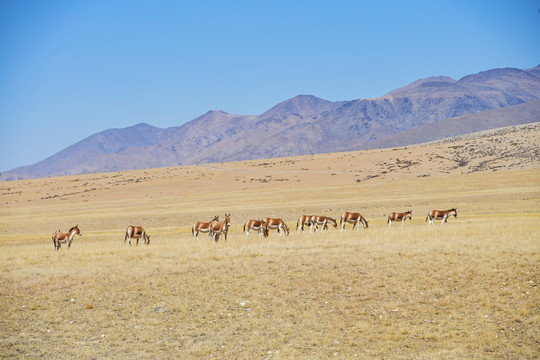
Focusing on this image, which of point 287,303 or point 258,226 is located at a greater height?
point 258,226

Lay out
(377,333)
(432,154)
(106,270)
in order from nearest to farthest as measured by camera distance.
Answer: (377,333) → (106,270) → (432,154)

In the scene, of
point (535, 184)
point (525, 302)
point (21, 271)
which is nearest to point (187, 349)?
point (525, 302)

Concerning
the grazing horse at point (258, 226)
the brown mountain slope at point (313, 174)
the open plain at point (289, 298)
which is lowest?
the open plain at point (289, 298)

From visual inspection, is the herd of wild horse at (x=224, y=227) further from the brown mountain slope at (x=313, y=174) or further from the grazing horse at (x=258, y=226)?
the brown mountain slope at (x=313, y=174)

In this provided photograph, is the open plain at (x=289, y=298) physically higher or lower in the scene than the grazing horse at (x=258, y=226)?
lower

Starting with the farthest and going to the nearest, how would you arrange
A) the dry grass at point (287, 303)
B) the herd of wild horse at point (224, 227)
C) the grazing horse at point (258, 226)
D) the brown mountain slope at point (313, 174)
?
the brown mountain slope at point (313, 174) < the grazing horse at point (258, 226) < the herd of wild horse at point (224, 227) < the dry grass at point (287, 303)

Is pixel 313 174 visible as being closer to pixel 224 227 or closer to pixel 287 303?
pixel 224 227

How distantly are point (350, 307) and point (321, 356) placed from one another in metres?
3.26

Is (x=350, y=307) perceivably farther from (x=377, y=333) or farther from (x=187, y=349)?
(x=187, y=349)

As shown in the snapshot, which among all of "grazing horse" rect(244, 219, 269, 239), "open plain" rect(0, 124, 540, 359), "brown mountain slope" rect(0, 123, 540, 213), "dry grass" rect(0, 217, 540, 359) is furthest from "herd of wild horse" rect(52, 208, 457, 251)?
"brown mountain slope" rect(0, 123, 540, 213)

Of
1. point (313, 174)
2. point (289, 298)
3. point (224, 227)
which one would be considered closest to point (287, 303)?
point (289, 298)

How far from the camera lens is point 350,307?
14.5 metres

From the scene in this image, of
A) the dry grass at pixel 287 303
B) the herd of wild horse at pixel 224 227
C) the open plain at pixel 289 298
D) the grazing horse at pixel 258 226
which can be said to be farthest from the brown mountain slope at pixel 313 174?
the dry grass at pixel 287 303

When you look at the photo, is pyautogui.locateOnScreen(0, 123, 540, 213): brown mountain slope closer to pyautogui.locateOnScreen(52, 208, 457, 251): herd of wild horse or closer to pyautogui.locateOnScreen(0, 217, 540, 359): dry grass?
pyautogui.locateOnScreen(52, 208, 457, 251): herd of wild horse
